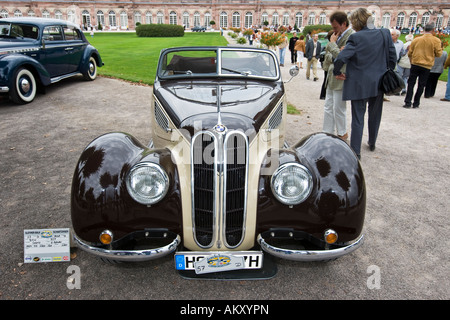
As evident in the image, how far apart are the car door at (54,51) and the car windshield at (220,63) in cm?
641

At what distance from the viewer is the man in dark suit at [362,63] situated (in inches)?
187

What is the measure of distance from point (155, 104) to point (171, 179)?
158cm

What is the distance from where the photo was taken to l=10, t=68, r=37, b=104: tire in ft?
26.4

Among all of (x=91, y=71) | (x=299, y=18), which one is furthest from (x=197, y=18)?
(x=91, y=71)

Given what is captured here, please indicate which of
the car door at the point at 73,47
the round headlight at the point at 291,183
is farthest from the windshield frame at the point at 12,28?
the round headlight at the point at 291,183

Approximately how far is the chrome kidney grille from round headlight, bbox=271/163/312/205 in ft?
0.83

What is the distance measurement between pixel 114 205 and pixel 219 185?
0.82 metres

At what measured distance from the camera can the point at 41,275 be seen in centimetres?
277

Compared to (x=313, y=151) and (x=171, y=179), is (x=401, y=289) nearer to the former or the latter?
(x=313, y=151)

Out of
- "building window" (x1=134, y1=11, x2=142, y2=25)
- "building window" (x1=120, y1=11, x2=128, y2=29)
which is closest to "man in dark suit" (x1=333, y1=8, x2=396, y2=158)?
"building window" (x1=134, y1=11, x2=142, y2=25)

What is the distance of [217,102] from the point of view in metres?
3.15

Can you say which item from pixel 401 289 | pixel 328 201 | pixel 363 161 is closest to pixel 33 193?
pixel 328 201

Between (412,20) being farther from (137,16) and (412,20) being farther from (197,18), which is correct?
(137,16)

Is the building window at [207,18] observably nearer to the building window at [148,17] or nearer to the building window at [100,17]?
the building window at [148,17]
